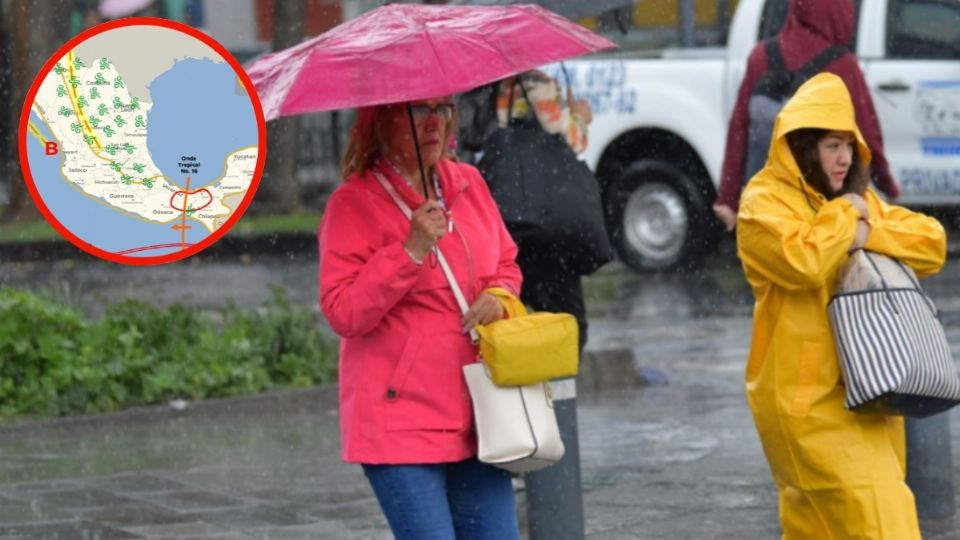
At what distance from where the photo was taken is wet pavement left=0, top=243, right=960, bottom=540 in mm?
7262

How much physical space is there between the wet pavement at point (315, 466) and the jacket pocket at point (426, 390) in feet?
7.69

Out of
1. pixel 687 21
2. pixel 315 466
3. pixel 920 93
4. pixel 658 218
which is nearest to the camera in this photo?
pixel 315 466

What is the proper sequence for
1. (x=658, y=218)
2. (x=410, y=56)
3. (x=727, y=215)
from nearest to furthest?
(x=410, y=56)
(x=727, y=215)
(x=658, y=218)

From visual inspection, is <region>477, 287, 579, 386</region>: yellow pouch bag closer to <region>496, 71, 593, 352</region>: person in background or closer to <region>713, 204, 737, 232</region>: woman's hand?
<region>496, 71, 593, 352</region>: person in background

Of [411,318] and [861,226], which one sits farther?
[861,226]

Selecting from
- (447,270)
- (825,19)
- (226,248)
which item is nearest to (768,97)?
(825,19)

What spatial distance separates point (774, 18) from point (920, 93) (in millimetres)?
1205

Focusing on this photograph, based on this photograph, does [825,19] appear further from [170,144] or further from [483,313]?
[170,144]

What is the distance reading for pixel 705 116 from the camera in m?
15.4

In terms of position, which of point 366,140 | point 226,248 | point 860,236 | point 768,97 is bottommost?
point 226,248

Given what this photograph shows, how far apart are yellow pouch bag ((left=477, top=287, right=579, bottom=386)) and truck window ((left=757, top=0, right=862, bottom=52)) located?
969 cm

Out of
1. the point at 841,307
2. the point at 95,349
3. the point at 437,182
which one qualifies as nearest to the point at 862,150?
the point at 841,307

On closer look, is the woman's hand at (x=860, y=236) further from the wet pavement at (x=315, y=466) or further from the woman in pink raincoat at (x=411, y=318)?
the wet pavement at (x=315, y=466)

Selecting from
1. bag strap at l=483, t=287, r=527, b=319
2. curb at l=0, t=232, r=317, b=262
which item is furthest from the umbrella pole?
curb at l=0, t=232, r=317, b=262
